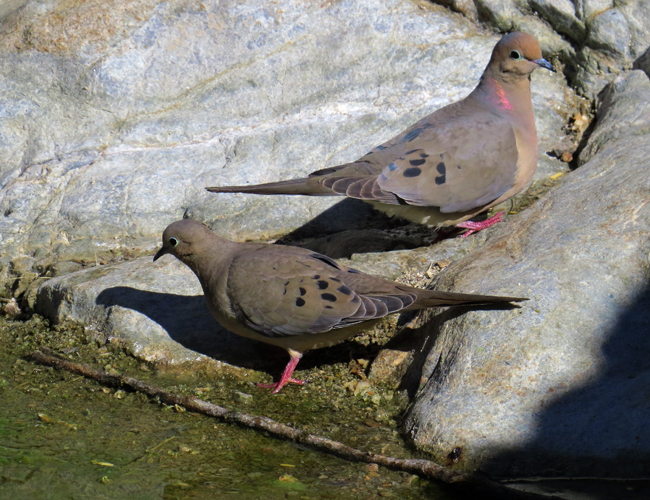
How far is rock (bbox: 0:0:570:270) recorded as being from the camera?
5.54 metres

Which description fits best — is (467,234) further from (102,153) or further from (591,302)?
(102,153)

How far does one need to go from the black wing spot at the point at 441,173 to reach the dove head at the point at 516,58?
3.02ft

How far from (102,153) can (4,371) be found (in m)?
2.24

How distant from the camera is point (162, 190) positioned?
5594mm

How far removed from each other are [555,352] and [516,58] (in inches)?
99.2

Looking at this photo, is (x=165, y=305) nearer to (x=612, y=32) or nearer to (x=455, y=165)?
(x=455, y=165)

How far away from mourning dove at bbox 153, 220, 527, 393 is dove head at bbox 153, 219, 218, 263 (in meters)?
0.02

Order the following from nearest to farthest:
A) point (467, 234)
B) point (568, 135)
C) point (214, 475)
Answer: point (214, 475) → point (467, 234) → point (568, 135)

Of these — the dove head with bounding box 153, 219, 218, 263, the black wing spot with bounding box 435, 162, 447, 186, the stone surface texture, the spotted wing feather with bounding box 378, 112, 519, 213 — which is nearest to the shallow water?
the stone surface texture

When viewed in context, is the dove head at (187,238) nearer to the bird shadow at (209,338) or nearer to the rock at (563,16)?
the bird shadow at (209,338)

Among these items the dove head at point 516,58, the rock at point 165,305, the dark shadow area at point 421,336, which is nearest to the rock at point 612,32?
the dove head at point 516,58

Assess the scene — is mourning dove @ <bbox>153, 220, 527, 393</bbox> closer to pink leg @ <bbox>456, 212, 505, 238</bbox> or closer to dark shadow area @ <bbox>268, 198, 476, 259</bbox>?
dark shadow area @ <bbox>268, 198, 476, 259</bbox>

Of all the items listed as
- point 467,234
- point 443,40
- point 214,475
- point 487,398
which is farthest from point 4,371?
point 443,40

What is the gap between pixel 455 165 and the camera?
4656 millimetres
